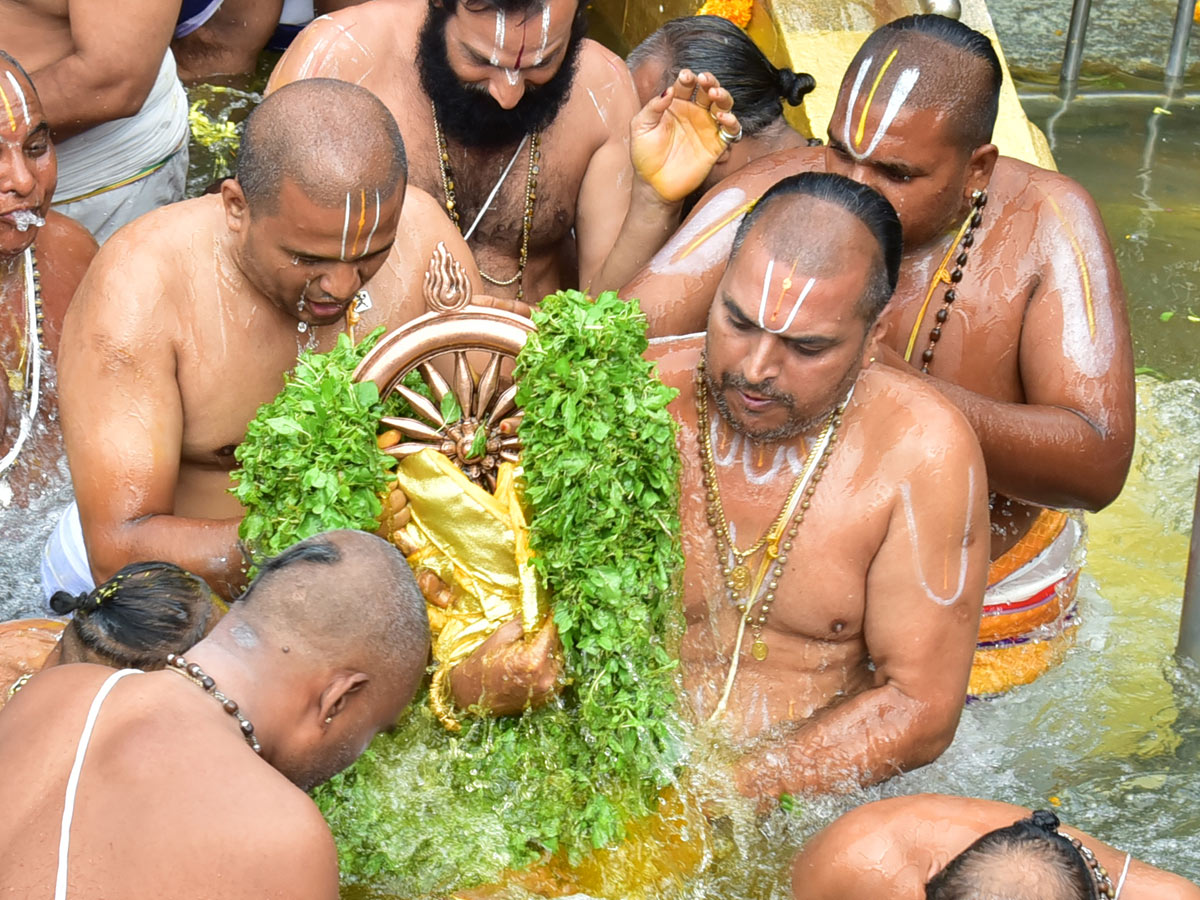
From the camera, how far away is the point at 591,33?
7594 mm

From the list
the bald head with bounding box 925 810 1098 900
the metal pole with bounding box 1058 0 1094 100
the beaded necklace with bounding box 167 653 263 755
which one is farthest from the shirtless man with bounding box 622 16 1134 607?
the metal pole with bounding box 1058 0 1094 100

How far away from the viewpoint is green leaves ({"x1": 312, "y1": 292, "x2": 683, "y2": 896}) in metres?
3.16

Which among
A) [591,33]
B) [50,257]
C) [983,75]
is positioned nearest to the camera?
[983,75]

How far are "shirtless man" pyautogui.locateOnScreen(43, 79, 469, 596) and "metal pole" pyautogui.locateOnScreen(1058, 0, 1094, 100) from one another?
4640 millimetres

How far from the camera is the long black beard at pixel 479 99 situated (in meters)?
4.32

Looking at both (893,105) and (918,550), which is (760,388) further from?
(893,105)

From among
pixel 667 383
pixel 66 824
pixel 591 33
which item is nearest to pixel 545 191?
pixel 667 383

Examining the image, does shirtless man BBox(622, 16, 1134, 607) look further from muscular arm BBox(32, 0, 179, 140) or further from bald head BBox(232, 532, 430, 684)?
muscular arm BBox(32, 0, 179, 140)

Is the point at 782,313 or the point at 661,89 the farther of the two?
the point at 661,89

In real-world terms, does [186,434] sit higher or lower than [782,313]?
lower

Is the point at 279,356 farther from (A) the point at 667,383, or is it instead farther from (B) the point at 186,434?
(A) the point at 667,383

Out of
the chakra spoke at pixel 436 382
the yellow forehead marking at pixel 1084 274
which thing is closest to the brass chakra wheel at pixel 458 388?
the chakra spoke at pixel 436 382

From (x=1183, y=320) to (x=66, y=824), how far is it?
16.7 feet

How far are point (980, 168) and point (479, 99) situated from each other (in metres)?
1.41
